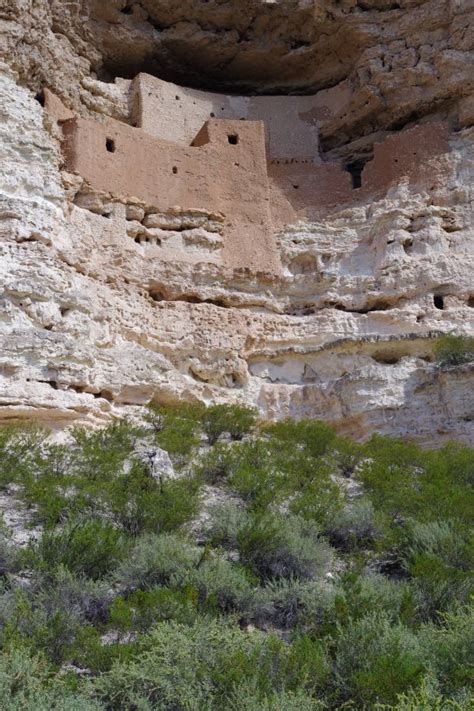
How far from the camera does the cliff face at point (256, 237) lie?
44.6 ft

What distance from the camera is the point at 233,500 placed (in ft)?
33.3

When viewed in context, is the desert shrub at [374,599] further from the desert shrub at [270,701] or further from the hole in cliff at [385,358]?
the hole in cliff at [385,358]

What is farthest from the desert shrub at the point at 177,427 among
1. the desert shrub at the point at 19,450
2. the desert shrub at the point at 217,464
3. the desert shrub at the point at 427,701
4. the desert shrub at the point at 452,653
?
the desert shrub at the point at 427,701

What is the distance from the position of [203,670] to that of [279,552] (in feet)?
7.51

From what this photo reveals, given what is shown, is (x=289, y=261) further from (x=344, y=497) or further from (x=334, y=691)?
(x=334, y=691)

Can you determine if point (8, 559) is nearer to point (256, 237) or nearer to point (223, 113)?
point (256, 237)

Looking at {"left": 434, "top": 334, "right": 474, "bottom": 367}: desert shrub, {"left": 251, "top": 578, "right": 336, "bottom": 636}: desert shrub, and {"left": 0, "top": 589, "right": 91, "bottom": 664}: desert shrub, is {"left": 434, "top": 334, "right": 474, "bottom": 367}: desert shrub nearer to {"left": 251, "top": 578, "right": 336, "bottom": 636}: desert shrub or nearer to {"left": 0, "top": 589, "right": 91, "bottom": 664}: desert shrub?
{"left": 251, "top": 578, "right": 336, "bottom": 636}: desert shrub

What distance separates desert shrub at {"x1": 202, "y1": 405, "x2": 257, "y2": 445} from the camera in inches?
513

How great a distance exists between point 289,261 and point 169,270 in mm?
2328

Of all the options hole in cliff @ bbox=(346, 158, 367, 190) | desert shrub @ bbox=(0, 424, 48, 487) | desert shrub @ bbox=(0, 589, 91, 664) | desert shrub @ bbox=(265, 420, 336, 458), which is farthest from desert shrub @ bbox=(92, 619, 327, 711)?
hole in cliff @ bbox=(346, 158, 367, 190)

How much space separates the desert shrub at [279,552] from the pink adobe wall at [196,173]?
8.64m

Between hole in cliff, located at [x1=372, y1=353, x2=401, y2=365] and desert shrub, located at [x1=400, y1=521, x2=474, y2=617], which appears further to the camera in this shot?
hole in cliff, located at [x1=372, y1=353, x2=401, y2=365]

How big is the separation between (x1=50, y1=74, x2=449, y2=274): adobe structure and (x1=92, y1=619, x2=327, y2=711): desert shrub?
1071 centimetres

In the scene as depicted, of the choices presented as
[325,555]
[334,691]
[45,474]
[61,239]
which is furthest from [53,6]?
[334,691]
